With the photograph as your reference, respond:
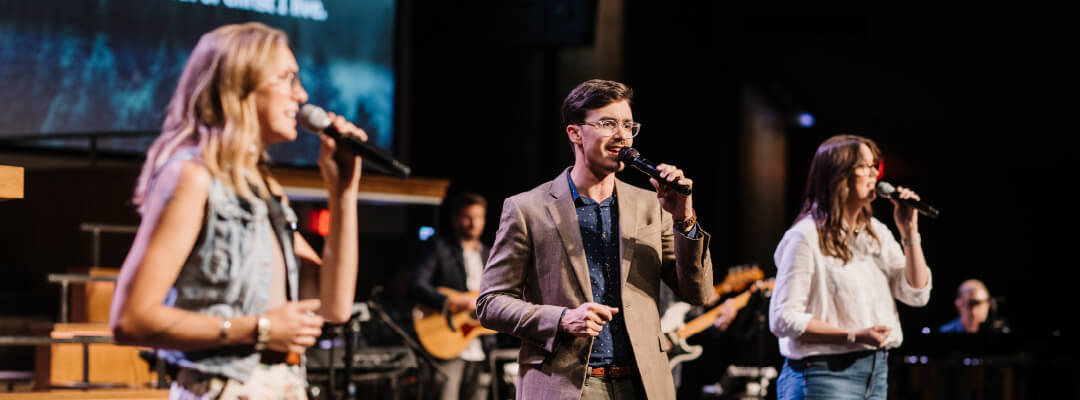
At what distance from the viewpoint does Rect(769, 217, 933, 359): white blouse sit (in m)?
3.64

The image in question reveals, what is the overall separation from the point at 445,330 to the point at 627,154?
14.7ft

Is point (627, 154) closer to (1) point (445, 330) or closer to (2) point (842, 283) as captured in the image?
(2) point (842, 283)

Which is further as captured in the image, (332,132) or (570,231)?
(570,231)

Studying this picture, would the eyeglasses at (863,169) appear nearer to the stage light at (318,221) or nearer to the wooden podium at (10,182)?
the wooden podium at (10,182)

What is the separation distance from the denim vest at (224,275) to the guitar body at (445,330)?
206 inches

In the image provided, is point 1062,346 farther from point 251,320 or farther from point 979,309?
point 251,320

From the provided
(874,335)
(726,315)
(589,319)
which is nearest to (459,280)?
(726,315)

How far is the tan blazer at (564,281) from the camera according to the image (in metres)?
2.86

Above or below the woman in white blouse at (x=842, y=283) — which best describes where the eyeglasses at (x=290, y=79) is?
above

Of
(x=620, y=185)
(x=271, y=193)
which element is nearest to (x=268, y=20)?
(x=620, y=185)

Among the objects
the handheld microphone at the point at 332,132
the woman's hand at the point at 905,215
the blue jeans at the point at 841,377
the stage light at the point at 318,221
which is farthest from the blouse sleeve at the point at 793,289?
the stage light at the point at 318,221

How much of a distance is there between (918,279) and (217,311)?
268 cm

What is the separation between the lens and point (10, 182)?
288 cm

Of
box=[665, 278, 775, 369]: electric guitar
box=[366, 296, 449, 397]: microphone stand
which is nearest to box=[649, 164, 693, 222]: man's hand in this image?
box=[665, 278, 775, 369]: electric guitar
